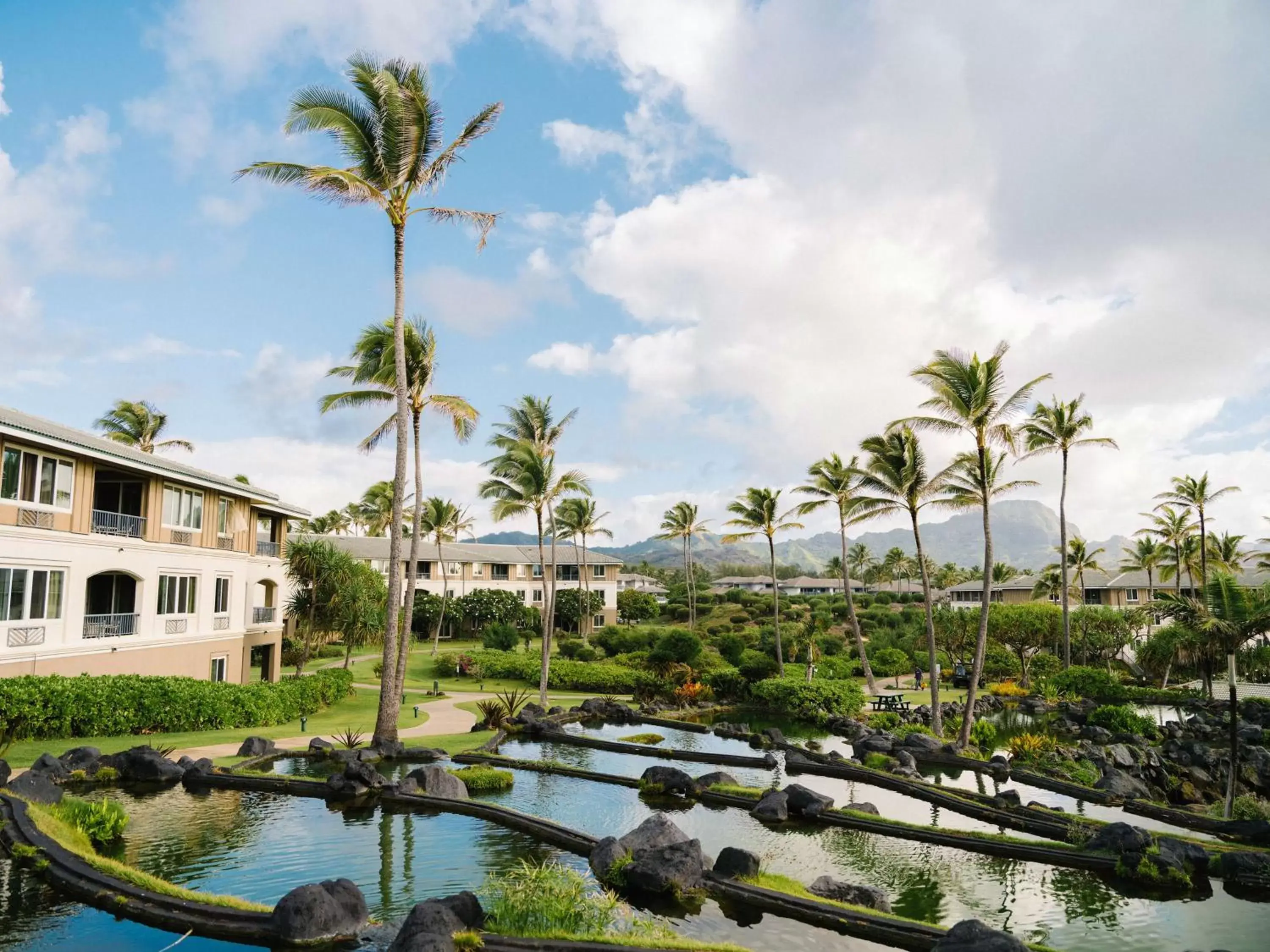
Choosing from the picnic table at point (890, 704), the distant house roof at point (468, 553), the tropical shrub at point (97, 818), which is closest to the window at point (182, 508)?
the tropical shrub at point (97, 818)

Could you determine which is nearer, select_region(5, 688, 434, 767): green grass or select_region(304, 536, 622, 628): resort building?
select_region(5, 688, 434, 767): green grass

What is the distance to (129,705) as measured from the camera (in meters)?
22.9

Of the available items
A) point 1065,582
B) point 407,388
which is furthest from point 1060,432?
point 407,388

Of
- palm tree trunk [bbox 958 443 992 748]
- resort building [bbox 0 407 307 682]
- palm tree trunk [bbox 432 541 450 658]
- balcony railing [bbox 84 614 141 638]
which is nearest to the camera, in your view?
resort building [bbox 0 407 307 682]

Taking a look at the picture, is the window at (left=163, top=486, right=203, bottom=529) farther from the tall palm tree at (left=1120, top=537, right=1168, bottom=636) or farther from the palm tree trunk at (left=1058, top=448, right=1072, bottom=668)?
the tall palm tree at (left=1120, top=537, right=1168, bottom=636)

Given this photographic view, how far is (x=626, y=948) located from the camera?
9414mm

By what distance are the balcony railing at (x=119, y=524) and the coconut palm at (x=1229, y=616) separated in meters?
31.0

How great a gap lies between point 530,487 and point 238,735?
1543 cm

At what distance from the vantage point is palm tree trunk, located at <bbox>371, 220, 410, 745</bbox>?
2245cm

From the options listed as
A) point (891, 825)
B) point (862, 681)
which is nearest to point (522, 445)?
point (891, 825)

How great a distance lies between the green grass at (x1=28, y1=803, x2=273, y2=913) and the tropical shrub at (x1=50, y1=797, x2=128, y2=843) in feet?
0.44

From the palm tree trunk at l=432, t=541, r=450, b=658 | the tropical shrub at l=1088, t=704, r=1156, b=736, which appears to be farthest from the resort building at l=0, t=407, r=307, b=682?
the tropical shrub at l=1088, t=704, r=1156, b=736

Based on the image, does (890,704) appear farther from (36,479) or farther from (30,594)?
Result: (36,479)

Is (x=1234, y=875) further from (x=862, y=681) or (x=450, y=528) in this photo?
(x=450, y=528)
